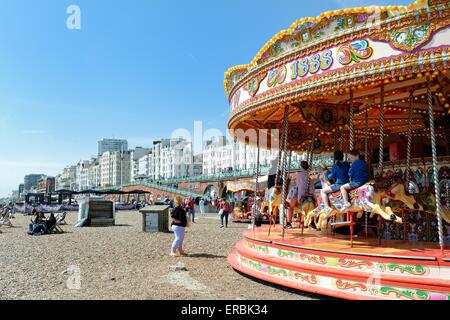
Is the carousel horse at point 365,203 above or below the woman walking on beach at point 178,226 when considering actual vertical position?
above

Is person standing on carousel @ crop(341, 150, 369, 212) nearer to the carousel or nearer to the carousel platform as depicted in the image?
the carousel

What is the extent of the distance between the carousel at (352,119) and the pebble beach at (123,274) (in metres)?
0.65

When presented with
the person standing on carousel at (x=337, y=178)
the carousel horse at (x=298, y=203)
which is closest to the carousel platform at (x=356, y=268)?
the person standing on carousel at (x=337, y=178)

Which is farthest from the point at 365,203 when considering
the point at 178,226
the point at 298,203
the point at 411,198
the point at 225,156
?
the point at 225,156

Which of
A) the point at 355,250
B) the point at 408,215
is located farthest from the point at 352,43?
the point at 408,215

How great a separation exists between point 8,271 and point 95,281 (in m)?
2.43

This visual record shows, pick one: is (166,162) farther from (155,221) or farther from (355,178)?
(355,178)

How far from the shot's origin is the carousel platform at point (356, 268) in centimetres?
532

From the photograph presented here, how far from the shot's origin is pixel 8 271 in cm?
862

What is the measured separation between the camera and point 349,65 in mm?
6344

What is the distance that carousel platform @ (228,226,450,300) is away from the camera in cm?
532

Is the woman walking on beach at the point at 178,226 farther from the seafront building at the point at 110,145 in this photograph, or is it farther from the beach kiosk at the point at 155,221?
the seafront building at the point at 110,145

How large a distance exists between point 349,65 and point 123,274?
5.98 metres
